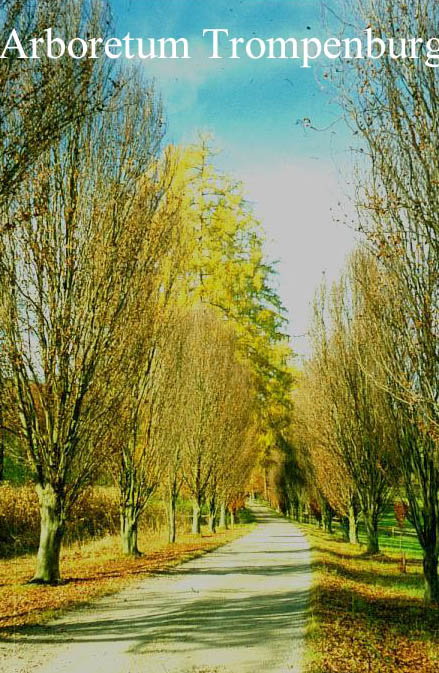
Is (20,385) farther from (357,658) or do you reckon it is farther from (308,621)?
(357,658)

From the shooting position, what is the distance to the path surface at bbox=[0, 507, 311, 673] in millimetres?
5574

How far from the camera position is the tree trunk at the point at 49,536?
10547 millimetres

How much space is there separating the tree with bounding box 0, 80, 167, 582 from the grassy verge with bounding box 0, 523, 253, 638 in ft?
2.58

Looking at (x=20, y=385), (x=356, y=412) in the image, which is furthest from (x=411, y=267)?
(x=356, y=412)

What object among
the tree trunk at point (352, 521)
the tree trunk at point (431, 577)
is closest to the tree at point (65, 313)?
the tree trunk at point (431, 577)

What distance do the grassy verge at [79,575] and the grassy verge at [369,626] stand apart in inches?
124

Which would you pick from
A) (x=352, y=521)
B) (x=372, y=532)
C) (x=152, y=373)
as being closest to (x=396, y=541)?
(x=352, y=521)

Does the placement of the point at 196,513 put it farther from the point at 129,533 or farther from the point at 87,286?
the point at 87,286

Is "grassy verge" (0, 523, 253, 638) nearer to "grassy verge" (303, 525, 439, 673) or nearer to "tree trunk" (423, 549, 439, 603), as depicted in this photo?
"grassy verge" (303, 525, 439, 673)

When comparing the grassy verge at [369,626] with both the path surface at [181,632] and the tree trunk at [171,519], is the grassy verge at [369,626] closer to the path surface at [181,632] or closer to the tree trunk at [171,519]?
the path surface at [181,632]

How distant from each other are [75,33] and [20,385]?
609 centimetres

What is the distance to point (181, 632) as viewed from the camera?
6.84 meters

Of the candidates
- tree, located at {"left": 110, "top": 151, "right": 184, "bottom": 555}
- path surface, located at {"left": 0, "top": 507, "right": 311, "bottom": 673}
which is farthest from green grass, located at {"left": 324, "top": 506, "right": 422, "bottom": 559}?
path surface, located at {"left": 0, "top": 507, "right": 311, "bottom": 673}

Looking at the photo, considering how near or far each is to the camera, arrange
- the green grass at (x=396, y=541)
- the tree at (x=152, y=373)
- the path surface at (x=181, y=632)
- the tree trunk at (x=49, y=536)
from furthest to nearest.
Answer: the green grass at (x=396, y=541)
the tree at (x=152, y=373)
the tree trunk at (x=49, y=536)
the path surface at (x=181, y=632)
